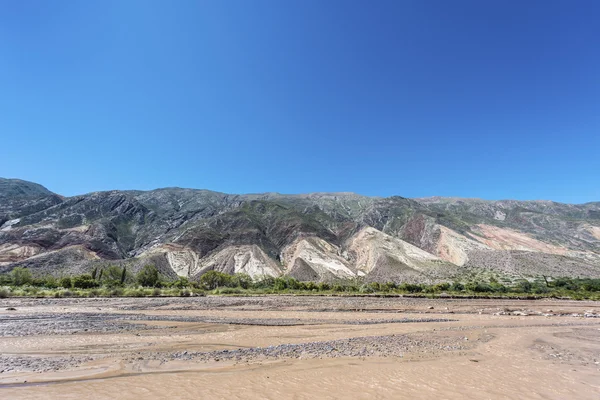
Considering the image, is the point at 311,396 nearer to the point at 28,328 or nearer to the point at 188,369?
the point at 188,369

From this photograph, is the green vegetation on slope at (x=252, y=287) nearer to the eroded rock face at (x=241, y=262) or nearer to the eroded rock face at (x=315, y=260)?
the eroded rock face at (x=241, y=262)

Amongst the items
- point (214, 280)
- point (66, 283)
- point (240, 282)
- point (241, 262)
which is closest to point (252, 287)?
point (240, 282)

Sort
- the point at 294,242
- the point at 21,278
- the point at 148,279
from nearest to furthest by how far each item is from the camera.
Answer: the point at 21,278 < the point at 148,279 < the point at 294,242

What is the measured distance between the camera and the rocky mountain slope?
314 feet

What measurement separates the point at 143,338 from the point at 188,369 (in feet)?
25.9

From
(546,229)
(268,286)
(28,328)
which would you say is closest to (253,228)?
(268,286)

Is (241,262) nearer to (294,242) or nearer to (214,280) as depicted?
(294,242)

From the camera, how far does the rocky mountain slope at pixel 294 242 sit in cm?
9556

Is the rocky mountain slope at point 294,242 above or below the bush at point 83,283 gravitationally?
above

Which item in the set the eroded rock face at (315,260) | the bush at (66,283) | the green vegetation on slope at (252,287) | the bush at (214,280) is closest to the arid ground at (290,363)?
the green vegetation on slope at (252,287)

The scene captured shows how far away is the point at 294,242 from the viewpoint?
127625mm

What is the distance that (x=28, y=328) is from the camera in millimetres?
19812

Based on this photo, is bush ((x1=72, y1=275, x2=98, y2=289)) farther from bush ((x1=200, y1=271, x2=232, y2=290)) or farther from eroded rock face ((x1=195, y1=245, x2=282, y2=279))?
eroded rock face ((x1=195, y1=245, x2=282, y2=279))

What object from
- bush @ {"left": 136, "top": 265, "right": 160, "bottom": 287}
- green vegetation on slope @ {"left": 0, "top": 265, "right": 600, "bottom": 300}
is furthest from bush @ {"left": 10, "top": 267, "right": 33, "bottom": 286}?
bush @ {"left": 136, "top": 265, "right": 160, "bottom": 287}
